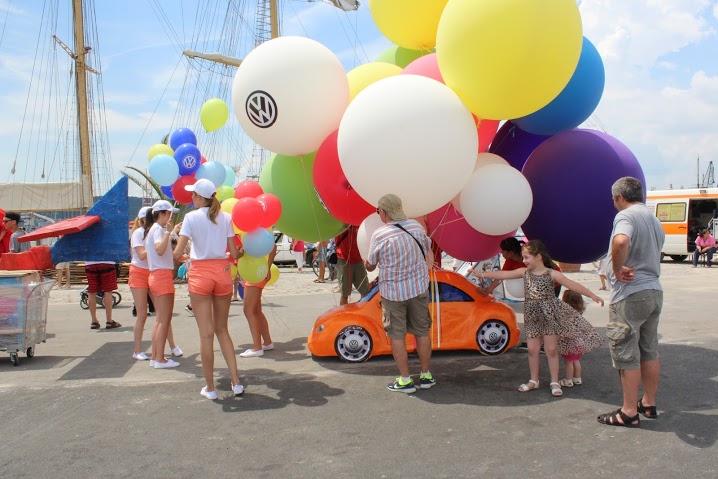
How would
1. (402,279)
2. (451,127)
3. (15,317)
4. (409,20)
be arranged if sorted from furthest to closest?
(15,317) < (409,20) < (402,279) < (451,127)

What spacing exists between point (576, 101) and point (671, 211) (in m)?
20.2

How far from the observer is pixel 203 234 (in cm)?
496

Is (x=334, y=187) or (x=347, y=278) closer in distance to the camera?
(x=334, y=187)

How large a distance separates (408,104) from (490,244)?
84.4 inches

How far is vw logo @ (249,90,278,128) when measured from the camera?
5.33 m

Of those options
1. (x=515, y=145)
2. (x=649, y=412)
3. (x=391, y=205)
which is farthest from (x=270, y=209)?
(x=649, y=412)

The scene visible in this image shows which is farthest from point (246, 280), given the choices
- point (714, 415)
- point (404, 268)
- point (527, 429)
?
point (714, 415)

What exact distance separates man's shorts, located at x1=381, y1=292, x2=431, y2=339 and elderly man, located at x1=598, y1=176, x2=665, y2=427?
1574 millimetres

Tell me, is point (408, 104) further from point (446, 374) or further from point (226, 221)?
point (446, 374)

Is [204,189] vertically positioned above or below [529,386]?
above

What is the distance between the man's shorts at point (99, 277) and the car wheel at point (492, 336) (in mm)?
6037

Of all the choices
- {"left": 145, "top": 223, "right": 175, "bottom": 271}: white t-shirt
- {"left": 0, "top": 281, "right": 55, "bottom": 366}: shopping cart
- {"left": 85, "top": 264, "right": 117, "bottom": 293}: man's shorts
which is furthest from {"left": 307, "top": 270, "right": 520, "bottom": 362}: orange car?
{"left": 85, "top": 264, "right": 117, "bottom": 293}: man's shorts

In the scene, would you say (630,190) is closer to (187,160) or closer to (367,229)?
(367,229)

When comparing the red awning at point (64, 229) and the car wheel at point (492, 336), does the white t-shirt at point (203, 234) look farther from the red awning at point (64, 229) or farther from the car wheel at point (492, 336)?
the car wheel at point (492, 336)
